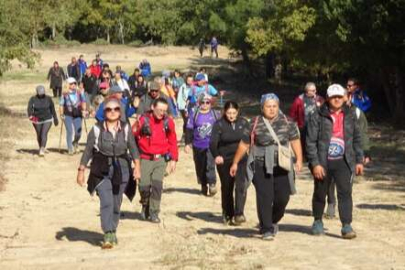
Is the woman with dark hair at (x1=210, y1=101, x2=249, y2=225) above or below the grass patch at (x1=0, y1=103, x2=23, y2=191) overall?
above

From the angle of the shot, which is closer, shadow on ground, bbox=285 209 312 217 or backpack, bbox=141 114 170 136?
backpack, bbox=141 114 170 136

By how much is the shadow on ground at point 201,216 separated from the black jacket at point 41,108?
23.9 feet

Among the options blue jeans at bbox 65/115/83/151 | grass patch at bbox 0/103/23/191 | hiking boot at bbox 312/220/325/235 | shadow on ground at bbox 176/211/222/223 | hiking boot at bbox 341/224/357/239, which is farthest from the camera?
blue jeans at bbox 65/115/83/151

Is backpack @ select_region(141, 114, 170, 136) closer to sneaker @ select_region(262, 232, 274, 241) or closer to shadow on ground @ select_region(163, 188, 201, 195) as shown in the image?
sneaker @ select_region(262, 232, 274, 241)

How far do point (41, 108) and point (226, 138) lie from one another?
855 cm

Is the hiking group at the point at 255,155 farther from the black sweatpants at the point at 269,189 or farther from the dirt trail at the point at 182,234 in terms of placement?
the dirt trail at the point at 182,234

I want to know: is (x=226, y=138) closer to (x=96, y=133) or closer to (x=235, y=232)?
(x=235, y=232)

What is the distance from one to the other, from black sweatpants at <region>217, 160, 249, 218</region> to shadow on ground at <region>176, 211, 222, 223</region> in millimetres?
458

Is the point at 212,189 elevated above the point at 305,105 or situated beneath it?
situated beneath

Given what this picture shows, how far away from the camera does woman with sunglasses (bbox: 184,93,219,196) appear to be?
478 inches

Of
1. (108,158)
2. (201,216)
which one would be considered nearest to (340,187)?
(108,158)

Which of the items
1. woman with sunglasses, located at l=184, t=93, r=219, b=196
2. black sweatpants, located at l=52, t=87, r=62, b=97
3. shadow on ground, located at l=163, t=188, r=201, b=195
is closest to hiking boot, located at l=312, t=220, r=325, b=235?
woman with sunglasses, located at l=184, t=93, r=219, b=196

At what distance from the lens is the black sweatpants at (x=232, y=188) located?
1027cm

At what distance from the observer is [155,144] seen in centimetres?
1034
